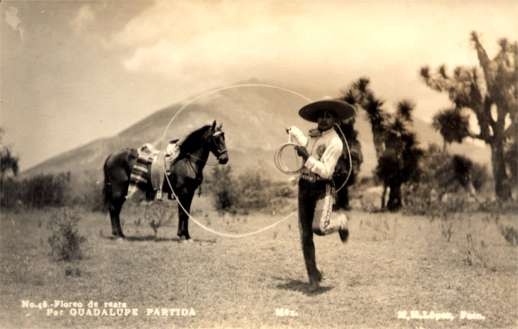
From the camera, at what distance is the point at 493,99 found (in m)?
6.09

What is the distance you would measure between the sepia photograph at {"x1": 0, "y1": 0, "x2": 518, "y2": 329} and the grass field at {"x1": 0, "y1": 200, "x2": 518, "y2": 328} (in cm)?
2

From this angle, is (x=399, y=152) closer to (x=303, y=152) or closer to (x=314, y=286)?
(x=303, y=152)

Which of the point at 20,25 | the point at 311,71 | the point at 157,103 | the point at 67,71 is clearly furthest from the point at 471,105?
the point at 20,25

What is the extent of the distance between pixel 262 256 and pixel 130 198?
62.8 inches

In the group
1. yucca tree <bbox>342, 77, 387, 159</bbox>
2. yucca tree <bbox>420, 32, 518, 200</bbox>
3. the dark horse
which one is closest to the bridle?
the dark horse

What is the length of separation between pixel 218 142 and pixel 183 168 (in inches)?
18.7

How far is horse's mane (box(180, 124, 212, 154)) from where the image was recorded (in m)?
5.82

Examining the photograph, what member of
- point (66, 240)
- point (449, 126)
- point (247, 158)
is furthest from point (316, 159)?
point (66, 240)

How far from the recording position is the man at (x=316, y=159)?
511 centimetres

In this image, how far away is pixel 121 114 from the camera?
6.21 m

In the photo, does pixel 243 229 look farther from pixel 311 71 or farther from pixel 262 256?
pixel 311 71

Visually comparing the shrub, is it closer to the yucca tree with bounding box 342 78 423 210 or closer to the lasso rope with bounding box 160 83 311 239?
the yucca tree with bounding box 342 78 423 210

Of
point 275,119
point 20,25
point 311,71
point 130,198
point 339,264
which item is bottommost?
point 339,264

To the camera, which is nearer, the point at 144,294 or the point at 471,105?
the point at 144,294
